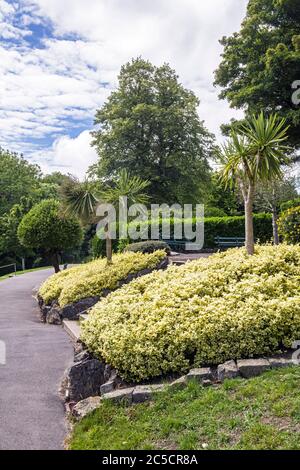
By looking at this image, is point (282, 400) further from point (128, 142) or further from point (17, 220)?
point (17, 220)

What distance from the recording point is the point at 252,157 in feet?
28.4

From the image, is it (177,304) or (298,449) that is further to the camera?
(177,304)

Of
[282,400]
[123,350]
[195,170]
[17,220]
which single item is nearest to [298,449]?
[282,400]

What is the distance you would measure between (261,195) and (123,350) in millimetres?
16995

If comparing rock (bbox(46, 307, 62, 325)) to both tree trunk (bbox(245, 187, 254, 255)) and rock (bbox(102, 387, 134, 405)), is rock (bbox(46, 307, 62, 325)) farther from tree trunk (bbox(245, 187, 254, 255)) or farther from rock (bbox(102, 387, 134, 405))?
rock (bbox(102, 387, 134, 405))

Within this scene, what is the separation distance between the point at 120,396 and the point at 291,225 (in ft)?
21.8

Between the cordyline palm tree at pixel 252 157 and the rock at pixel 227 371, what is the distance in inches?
154

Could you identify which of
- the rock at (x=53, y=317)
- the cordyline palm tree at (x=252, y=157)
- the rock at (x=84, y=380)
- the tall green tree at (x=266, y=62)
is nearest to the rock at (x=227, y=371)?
the rock at (x=84, y=380)

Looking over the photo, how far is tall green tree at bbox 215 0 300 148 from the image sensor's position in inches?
629

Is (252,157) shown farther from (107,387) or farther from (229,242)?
(229,242)

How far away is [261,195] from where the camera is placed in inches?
838

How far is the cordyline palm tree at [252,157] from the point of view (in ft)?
27.8

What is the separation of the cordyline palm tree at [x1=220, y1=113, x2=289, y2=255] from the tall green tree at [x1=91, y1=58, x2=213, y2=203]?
783 inches

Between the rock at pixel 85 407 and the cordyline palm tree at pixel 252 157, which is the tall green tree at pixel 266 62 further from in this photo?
the rock at pixel 85 407
